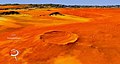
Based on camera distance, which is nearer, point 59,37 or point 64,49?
point 64,49

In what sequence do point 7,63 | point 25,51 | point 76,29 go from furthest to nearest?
point 76,29, point 25,51, point 7,63

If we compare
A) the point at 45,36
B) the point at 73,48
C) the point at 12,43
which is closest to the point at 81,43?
the point at 73,48

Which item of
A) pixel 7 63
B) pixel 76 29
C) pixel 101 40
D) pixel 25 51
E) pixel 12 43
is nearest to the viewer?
pixel 7 63

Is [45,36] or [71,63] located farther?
[45,36]

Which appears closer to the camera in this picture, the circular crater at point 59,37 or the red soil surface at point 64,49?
the red soil surface at point 64,49

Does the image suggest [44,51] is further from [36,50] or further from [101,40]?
[101,40]

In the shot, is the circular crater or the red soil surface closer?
the red soil surface

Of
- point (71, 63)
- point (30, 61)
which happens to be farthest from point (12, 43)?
point (71, 63)
